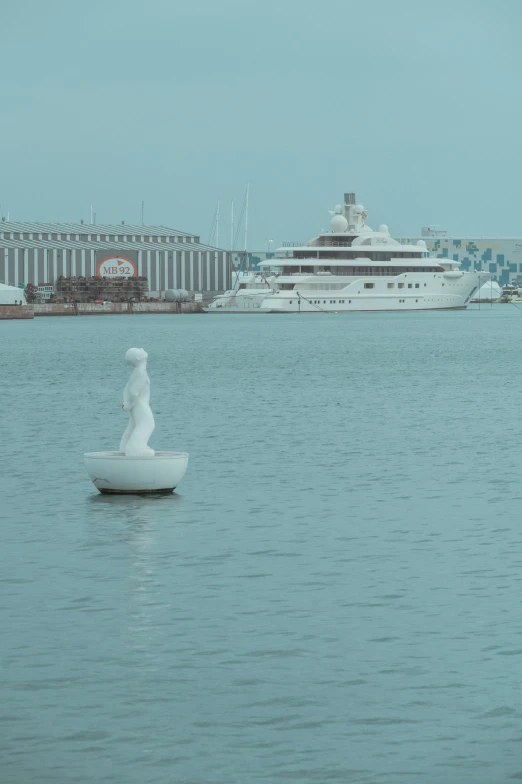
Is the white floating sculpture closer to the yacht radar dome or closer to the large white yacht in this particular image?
the large white yacht

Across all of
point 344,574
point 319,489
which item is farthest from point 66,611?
point 319,489

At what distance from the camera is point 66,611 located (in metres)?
15.7

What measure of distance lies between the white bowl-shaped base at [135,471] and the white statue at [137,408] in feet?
0.64

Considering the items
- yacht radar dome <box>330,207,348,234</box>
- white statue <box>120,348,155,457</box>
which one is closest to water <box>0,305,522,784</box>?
white statue <box>120,348,155,457</box>

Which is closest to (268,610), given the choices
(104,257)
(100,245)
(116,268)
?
(116,268)

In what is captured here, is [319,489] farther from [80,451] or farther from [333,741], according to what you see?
[333,741]

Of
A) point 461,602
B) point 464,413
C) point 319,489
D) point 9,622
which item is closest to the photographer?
point 9,622

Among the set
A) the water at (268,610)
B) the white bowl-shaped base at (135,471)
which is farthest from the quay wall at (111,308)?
the white bowl-shaped base at (135,471)

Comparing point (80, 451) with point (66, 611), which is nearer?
point (66, 611)

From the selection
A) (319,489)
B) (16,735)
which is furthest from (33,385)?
(16,735)

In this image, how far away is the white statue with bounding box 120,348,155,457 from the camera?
23.3 m

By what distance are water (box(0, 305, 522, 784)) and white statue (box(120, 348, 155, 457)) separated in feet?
3.08

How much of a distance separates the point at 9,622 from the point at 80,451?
1802 centimetres

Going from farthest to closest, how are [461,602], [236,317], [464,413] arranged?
1. [236,317]
2. [464,413]
3. [461,602]
